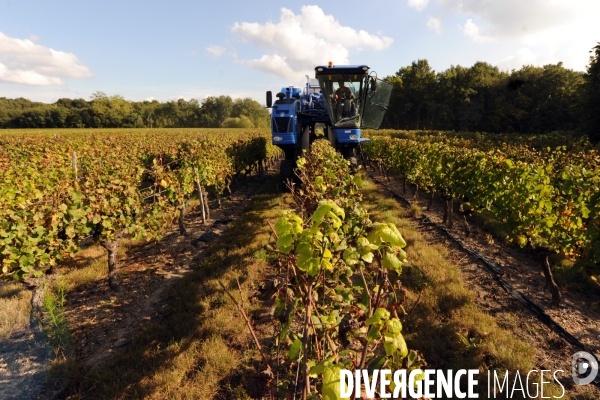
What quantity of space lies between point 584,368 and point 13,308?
7083mm

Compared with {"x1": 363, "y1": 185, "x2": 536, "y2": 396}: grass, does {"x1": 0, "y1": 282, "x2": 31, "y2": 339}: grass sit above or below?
below

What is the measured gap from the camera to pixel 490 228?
6887 mm

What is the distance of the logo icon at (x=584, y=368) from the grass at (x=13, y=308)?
6.51m

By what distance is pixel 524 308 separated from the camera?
4086 mm

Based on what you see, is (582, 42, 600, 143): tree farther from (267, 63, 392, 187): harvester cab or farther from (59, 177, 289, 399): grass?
(59, 177, 289, 399): grass

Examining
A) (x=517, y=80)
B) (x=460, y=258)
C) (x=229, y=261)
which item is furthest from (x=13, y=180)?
(x=517, y=80)

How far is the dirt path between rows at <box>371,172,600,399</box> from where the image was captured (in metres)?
3.29

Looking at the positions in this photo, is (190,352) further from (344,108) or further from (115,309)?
(344,108)

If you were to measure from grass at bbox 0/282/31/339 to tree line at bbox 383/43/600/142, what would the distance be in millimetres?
38095

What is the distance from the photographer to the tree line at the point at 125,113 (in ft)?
209

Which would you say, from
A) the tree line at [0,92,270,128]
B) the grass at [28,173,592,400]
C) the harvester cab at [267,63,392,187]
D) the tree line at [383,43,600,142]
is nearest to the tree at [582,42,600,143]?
the tree line at [383,43,600,142]

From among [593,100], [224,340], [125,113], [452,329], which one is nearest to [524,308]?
[452,329]

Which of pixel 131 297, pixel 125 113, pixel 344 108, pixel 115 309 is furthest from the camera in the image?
pixel 125 113

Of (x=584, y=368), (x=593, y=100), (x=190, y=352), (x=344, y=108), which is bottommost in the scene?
(x=190, y=352)
